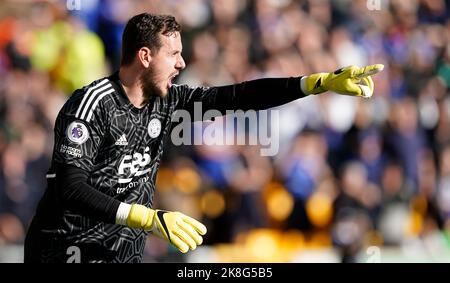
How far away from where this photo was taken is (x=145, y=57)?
539cm

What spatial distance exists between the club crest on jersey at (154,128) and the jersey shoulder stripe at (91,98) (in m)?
0.34

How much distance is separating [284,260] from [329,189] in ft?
2.85

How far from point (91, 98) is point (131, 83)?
30cm

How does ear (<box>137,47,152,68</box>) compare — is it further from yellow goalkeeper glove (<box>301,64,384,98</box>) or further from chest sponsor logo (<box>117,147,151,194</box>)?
yellow goalkeeper glove (<box>301,64,384,98</box>)

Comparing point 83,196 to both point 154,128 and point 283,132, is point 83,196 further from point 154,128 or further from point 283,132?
point 283,132

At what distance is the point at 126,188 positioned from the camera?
5.44 meters

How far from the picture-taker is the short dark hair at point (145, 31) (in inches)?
211

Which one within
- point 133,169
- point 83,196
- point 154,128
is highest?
point 154,128

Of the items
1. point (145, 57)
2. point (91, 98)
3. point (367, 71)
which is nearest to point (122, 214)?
point (91, 98)

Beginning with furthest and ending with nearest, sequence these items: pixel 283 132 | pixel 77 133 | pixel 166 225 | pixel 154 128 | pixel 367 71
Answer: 1. pixel 283 132
2. pixel 154 128
3. pixel 367 71
4. pixel 77 133
5. pixel 166 225

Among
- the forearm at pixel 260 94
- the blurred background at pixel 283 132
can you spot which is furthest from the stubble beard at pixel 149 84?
the blurred background at pixel 283 132

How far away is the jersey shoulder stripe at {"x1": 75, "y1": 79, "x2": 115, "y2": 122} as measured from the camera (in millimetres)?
5164

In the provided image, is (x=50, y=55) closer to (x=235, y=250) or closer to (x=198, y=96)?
(x=235, y=250)
